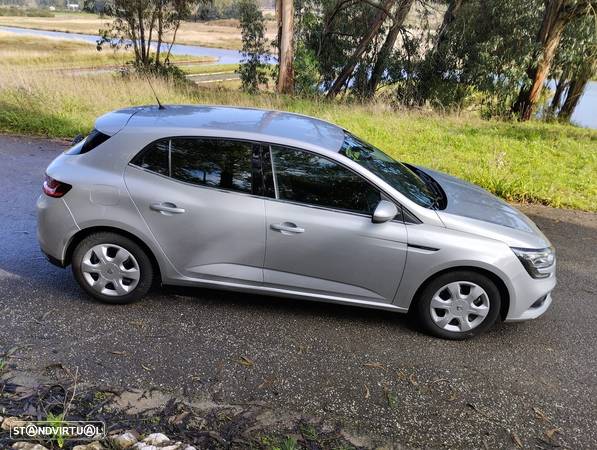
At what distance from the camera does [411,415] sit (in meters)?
3.23

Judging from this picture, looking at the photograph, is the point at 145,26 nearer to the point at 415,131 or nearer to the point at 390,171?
the point at 415,131

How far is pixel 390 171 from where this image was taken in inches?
173

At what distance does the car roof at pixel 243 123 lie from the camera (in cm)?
416

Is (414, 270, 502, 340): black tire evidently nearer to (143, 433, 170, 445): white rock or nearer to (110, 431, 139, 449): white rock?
(143, 433, 170, 445): white rock

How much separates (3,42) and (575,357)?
4785 centimetres

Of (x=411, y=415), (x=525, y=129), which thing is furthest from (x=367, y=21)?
(x=411, y=415)

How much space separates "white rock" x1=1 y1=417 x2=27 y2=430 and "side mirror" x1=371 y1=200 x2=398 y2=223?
2587 mm

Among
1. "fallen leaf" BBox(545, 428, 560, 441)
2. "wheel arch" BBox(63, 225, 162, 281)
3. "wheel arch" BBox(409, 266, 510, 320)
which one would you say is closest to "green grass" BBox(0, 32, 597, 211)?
"wheel arch" BBox(409, 266, 510, 320)

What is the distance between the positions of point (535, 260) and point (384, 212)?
1.27 meters

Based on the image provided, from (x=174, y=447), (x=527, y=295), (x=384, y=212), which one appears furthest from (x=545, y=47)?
(x=174, y=447)

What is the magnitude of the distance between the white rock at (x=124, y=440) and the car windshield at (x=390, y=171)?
2.53 metres

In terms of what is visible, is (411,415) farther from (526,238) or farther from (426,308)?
(526,238)

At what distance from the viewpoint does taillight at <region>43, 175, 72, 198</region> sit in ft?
13.3

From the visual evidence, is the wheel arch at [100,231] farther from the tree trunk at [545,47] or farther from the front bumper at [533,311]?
the tree trunk at [545,47]
